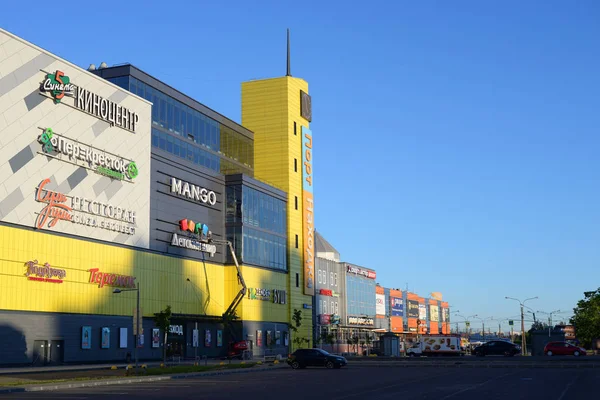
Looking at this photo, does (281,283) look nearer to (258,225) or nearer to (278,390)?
(258,225)

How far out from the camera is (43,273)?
184 ft

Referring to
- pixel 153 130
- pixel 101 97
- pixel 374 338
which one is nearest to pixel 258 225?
pixel 153 130

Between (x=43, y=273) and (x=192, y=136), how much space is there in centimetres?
2808

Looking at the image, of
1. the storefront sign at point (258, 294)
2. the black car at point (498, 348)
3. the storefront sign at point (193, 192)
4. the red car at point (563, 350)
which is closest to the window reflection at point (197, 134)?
the storefront sign at point (193, 192)

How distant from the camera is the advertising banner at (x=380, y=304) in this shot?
503 ft

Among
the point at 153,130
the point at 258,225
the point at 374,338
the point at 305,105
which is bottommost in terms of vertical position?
the point at 374,338

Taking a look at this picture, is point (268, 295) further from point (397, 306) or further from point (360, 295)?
point (397, 306)

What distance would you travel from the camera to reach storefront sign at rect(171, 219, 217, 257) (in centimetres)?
7531

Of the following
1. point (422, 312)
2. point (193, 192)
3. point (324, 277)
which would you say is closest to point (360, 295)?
point (324, 277)

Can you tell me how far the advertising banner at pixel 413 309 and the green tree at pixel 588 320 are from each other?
58025 mm

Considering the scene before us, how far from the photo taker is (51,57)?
58188 mm

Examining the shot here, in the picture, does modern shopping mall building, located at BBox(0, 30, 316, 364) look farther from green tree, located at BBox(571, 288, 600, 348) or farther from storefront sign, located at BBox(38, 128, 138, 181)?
green tree, located at BBox(571, 288, 600, 348)

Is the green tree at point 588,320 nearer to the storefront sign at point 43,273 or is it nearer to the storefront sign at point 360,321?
the storefront sign at point 360,321

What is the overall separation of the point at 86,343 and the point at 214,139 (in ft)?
102
